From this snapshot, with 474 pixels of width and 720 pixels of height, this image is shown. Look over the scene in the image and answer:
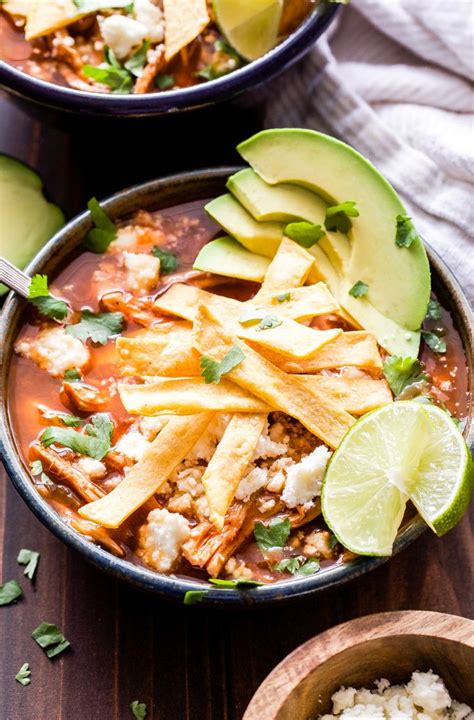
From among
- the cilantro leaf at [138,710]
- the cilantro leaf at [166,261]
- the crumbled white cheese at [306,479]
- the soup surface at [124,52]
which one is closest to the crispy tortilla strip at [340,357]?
the crumbled white cheese at [306,479]

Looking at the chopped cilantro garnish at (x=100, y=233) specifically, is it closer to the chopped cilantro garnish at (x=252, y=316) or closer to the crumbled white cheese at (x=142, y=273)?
the crumbled white cheese at (x=142, y=273)

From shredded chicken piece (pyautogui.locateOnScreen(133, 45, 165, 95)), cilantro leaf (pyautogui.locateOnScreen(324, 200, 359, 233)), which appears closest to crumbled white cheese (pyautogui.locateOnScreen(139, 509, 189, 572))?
cilantro leaf (pyautogui.locateOnScreen(324, 200, 359, 233))

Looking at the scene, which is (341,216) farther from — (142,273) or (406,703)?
(406,703)

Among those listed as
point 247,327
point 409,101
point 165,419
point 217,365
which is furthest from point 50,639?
point 409,101

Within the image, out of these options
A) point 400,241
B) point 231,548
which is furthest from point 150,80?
point 231,548

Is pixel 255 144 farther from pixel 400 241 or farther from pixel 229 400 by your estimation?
pixel 229 400
